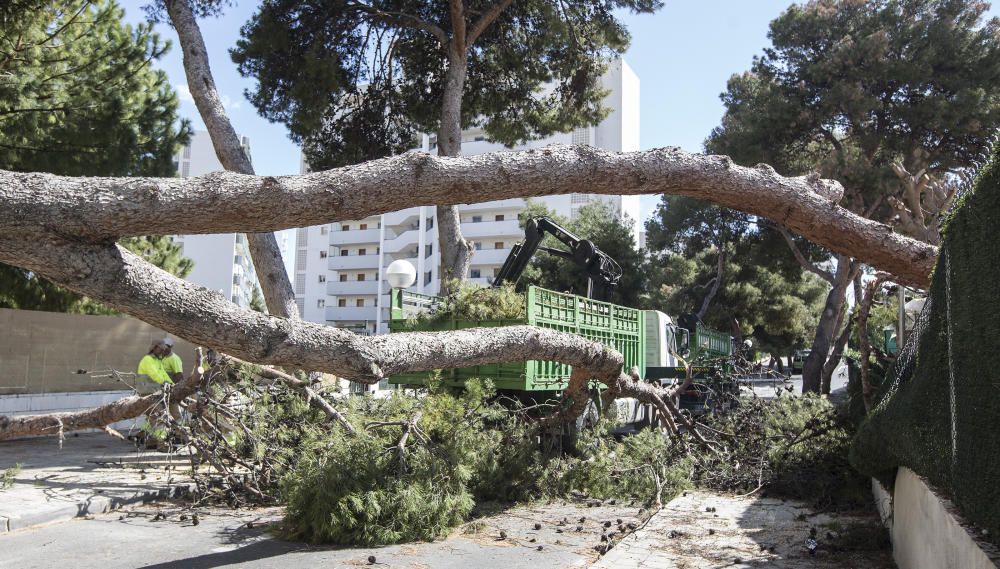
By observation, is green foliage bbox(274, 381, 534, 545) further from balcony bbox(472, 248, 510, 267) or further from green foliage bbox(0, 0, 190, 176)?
balcony bbox(472, 248, 510, 267)

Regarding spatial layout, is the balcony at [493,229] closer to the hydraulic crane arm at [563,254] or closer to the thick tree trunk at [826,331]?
the thick tree trunk at [826,331]

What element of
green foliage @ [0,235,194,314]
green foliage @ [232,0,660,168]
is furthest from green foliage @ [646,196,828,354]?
green foliage @ [0,235,194,314]

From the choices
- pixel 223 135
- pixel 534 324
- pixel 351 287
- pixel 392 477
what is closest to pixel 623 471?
pixel 534 324

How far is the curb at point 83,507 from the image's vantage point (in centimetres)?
677

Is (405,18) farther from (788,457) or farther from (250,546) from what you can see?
(250,546)

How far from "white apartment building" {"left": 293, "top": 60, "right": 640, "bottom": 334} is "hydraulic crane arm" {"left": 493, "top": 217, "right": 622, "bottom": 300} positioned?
3648 centimetres

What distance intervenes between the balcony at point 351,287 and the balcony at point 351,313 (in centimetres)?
152

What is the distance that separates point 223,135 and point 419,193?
992cm

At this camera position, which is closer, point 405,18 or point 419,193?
point 419,193

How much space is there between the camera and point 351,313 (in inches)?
2891

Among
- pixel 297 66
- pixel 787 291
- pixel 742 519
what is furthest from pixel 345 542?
pixel 787 291

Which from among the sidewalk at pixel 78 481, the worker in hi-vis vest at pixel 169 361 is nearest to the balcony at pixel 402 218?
the worker in hi-vis vest at pixel 169 361

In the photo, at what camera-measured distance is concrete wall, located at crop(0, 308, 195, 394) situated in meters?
13.8

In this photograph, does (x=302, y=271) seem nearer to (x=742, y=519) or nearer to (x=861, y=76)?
(x=861, y=76)
